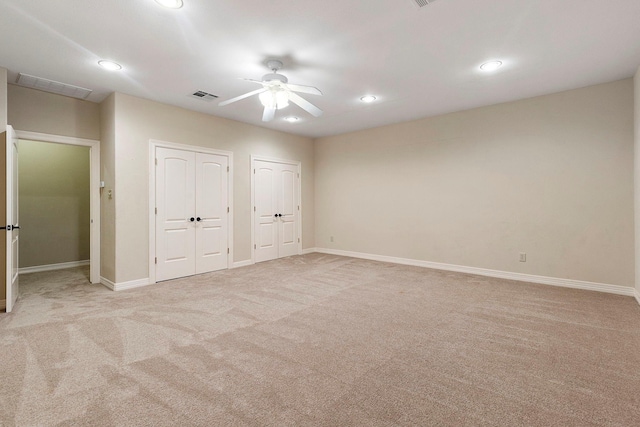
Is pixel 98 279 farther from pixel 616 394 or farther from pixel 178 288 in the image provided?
pixel 616 394

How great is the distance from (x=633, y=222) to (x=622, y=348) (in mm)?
2281

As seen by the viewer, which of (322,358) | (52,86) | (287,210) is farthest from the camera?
(287,210)

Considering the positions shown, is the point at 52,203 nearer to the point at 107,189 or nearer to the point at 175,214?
the point at 107,189

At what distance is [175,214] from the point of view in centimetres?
479

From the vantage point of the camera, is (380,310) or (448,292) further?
(448,292)

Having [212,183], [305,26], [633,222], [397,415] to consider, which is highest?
[305,26]

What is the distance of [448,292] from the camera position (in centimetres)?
398

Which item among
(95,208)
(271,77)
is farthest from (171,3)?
(95,208)

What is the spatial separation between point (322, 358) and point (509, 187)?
4071 mm

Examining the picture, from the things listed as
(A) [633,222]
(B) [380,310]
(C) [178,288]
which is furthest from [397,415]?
(A) [633,222]

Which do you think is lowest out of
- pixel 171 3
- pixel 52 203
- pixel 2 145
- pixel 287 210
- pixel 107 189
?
pixel 287 210

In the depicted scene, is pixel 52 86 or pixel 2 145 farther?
pixel 52 86

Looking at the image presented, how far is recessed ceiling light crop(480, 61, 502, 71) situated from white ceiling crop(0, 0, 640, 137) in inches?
3.2

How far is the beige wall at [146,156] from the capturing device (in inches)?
166
